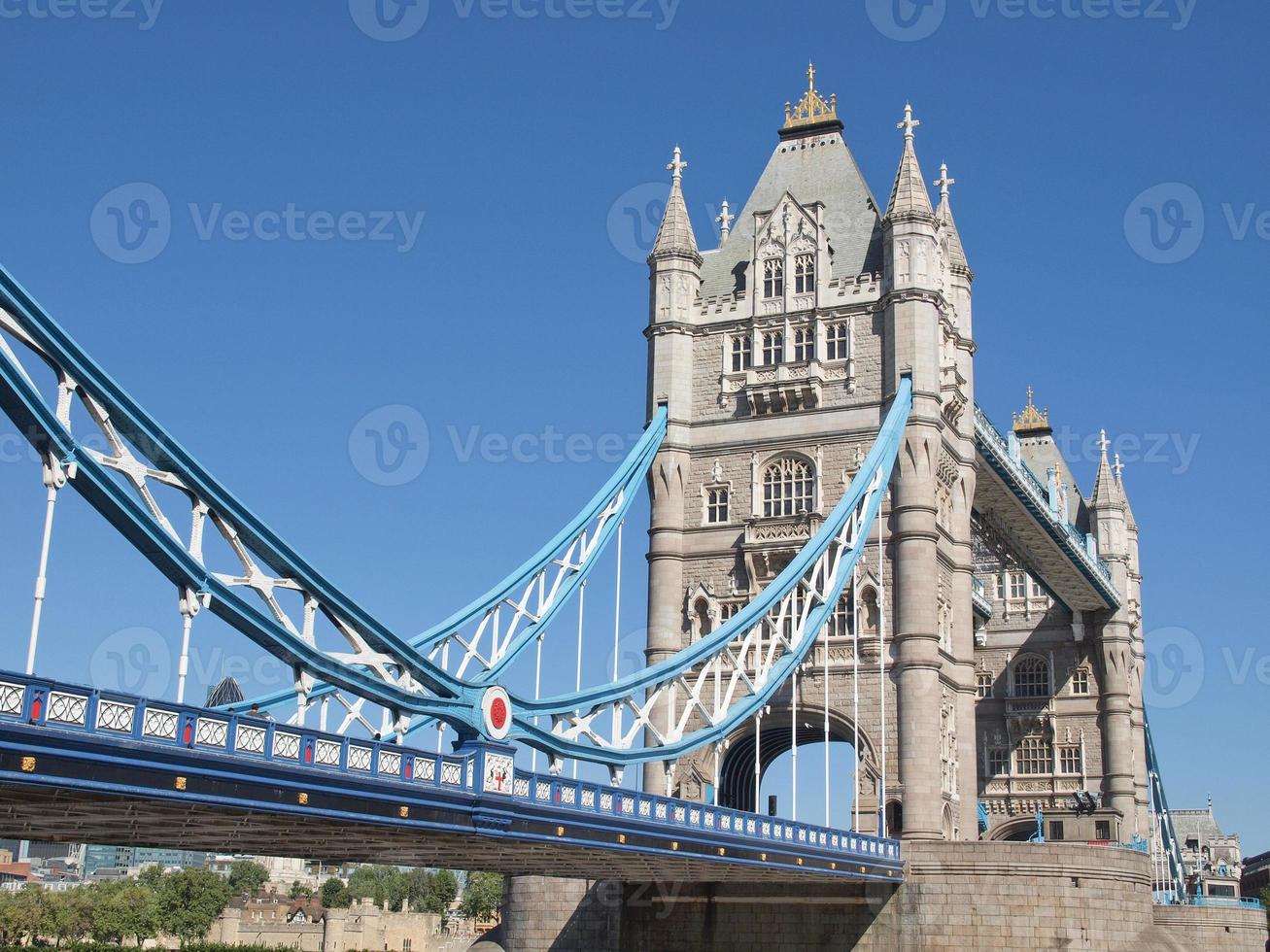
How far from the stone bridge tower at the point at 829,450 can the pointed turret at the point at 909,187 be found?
0.06 meters

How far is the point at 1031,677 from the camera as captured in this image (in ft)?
221

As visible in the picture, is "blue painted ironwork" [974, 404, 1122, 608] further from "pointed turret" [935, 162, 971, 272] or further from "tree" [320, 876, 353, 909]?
"tree" [320, 876, 353, 909]

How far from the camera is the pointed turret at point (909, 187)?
4431 cm

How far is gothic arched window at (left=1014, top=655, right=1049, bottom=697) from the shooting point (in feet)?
220

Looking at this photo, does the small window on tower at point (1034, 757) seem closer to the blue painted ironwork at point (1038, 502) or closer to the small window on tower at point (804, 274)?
the blue painted ironwork at point (1038, 502)

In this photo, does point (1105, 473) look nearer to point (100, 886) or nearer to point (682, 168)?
point (682, 168)

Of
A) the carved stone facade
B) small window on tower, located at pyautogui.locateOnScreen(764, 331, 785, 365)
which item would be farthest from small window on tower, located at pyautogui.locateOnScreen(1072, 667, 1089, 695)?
small window on tower, located at pyautogui.locateOnScreen(764, 331, 785, 365)

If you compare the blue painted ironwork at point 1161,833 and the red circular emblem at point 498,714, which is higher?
the blue painted ironwork at point 1161,833

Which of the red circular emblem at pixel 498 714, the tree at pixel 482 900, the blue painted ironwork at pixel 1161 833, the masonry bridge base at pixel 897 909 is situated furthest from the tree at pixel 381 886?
the red circular emblem at pixel 498 714

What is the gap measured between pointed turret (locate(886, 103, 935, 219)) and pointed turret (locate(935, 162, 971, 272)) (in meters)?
2.85

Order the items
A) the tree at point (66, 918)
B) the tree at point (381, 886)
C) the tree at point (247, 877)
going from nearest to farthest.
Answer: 1. the tree at point (66, 918)
2. the tree at point (381, 886)
3. the tree at point (247, 877)

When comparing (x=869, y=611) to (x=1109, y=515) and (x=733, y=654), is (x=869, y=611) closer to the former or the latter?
(x=733, y=654)

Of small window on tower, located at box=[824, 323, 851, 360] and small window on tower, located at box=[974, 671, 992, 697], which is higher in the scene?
small window on tower, located at box=[824, 323, 851, 360]

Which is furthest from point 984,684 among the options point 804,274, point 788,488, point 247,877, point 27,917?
point 247,877
